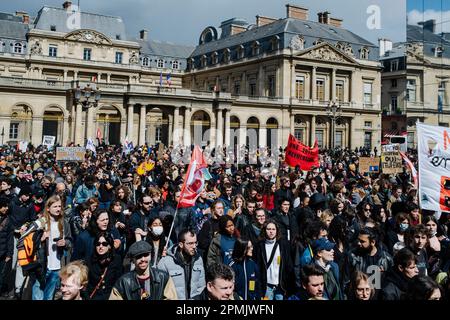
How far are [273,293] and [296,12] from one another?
52982mm

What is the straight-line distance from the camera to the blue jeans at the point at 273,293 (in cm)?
590

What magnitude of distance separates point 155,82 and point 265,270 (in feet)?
194

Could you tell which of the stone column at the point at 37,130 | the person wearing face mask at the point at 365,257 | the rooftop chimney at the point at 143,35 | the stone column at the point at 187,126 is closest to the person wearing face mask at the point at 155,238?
the person wearing face mask at the point at 365,257

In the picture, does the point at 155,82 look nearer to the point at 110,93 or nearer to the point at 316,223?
→ the point at 110,93

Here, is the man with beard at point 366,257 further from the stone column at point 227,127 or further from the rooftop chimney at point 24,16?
the rooftop chimney at point 24,16

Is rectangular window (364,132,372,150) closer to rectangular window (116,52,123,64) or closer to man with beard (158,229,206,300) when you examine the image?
rectangular window (116,52,123,64)

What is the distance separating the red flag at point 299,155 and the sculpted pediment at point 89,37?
44600 mm

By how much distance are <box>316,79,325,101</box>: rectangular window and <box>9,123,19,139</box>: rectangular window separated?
30.9 metres

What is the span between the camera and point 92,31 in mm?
55969

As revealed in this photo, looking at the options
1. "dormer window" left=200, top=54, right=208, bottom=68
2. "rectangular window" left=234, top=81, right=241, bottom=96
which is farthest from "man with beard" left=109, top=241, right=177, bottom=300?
"dormer window" left=200, top=54, right=208, bottom=68

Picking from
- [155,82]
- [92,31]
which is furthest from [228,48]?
[92,31]

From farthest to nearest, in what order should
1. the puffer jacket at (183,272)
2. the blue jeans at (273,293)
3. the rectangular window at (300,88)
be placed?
the rectangular window at (300,88)
the blue jeans at (273,293)
the puffer jacket at (183,272)

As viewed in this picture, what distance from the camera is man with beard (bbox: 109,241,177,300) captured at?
4.36m

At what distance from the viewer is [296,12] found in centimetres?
5488
